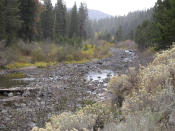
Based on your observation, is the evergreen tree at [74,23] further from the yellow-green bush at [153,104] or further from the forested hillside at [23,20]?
the yellow-green bush at [153,104]

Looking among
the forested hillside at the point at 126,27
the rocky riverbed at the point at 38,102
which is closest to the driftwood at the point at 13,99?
the rocky riverbed at the point at 38,102

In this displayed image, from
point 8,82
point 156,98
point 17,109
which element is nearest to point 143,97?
point 156,98

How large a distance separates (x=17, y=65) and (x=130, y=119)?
16600 mm

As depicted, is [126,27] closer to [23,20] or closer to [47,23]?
[47,23]

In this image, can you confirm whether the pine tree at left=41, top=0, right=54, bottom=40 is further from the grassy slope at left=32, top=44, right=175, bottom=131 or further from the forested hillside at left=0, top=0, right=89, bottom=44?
the grassy slope at left=32, top=44, right=175, bottom=131

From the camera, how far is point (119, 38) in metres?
77.9

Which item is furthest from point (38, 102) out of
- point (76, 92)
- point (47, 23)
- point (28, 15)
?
point (47, 23)

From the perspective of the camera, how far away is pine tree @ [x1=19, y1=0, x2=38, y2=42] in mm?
23688

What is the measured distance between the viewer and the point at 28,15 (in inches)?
945

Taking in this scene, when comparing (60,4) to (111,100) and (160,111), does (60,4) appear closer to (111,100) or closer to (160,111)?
(111,100)

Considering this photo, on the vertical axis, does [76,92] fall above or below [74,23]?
below

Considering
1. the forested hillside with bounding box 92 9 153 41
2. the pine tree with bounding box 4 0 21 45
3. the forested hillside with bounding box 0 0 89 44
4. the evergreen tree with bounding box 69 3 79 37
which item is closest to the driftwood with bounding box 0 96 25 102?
the forested hillside with bounding box 0 0 89 44

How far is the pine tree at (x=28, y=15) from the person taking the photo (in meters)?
23.7

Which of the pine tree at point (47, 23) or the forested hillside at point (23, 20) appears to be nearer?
the forested hillside at point (23, 20)
